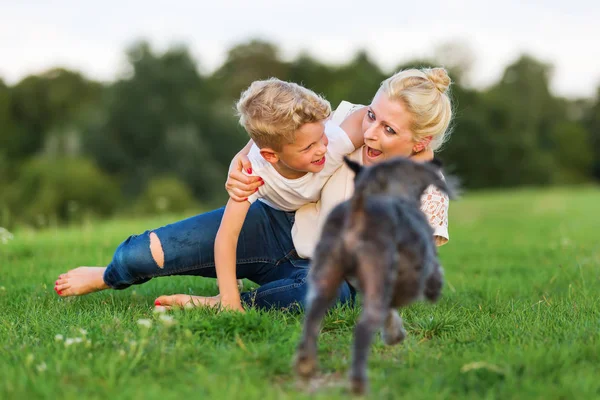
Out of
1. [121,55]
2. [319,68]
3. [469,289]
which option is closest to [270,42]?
[319,68]

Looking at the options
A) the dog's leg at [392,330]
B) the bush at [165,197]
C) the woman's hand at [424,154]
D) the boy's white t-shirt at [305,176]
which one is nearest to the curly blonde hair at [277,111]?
the boy's white t-shirt at [305,176]

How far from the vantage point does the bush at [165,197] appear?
1075 inches

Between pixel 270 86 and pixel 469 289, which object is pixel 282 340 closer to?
pixel 270 86

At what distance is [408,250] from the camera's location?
267 centimetres

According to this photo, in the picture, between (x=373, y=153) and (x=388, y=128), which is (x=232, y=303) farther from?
(x=388, y=128)

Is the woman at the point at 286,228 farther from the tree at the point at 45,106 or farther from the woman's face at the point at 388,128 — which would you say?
the tree at the point at 45,106

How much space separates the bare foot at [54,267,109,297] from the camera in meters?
4.77

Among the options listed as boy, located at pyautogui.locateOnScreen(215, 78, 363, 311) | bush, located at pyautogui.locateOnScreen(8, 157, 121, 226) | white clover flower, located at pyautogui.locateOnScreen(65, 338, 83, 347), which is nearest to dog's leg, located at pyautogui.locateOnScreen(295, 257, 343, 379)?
white clover flower, located at pyautogui.locateOnScreen(65, 338, 83, 347)

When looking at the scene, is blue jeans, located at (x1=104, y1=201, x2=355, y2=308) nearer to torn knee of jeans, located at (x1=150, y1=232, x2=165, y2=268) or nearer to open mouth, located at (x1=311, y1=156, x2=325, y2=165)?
torn knee of jeans, located at (x1=150, y1=232, x2=165, y2=268)

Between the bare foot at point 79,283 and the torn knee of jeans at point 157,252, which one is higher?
the torn knee of jeans at point 157,252

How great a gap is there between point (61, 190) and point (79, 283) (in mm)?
24542

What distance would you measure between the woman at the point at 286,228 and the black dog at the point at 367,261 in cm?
163

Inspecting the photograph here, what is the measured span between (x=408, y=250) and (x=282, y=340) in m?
1.07

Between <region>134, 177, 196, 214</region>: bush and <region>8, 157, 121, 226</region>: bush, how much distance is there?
2.01 meters
